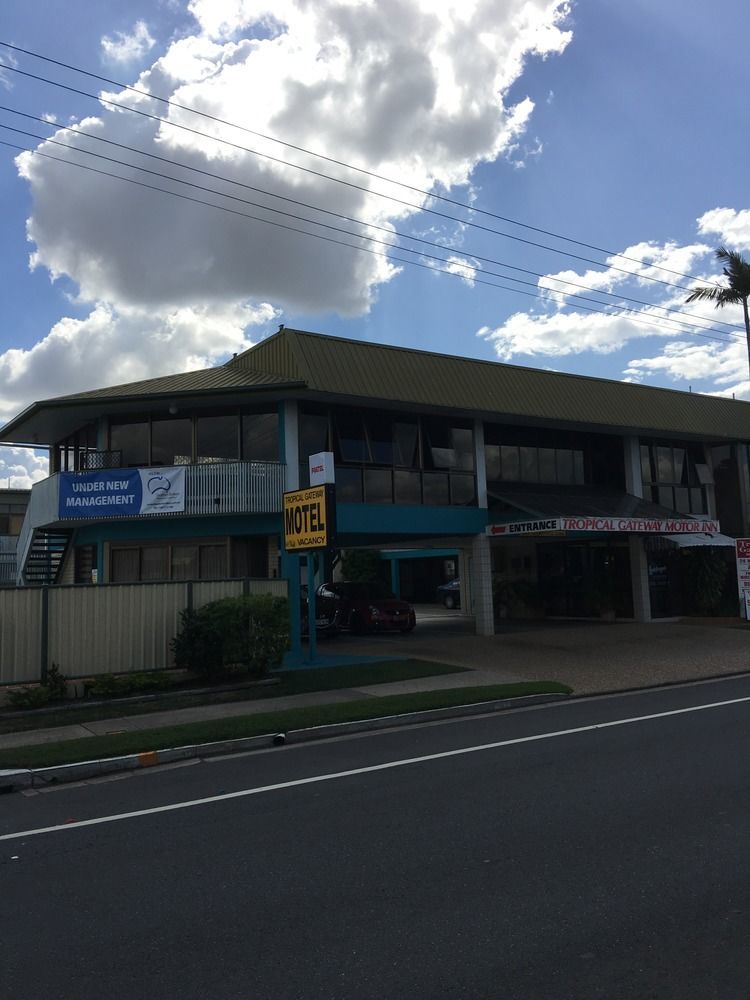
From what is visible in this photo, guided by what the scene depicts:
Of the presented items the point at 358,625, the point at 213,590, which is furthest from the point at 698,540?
the point at 213,590

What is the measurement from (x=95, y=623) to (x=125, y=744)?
4836 millimetres

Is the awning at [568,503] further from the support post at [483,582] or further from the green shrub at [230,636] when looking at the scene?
the green shrub at [230,636]

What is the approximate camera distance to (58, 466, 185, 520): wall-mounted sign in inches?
755

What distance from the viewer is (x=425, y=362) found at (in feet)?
70.6

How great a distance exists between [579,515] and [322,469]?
876cm

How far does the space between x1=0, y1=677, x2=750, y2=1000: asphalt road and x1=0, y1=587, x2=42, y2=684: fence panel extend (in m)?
5.27

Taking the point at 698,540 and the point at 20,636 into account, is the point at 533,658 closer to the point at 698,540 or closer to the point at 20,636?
the point at 698,540

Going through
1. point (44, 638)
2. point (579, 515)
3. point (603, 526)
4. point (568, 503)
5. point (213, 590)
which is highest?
point (568, 503)

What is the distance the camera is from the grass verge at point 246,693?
12305 mm

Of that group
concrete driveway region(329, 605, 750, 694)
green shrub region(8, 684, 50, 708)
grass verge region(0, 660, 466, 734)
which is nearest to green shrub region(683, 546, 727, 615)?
concrete driveway region(329, 605, 750, 694)

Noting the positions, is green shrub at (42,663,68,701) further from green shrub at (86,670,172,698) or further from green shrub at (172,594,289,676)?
green shrub at (172,594,289,676)

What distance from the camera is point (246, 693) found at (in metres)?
14.2

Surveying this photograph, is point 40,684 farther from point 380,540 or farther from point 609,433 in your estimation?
point 609,433

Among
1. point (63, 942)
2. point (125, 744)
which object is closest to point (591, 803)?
point (63, 942)
